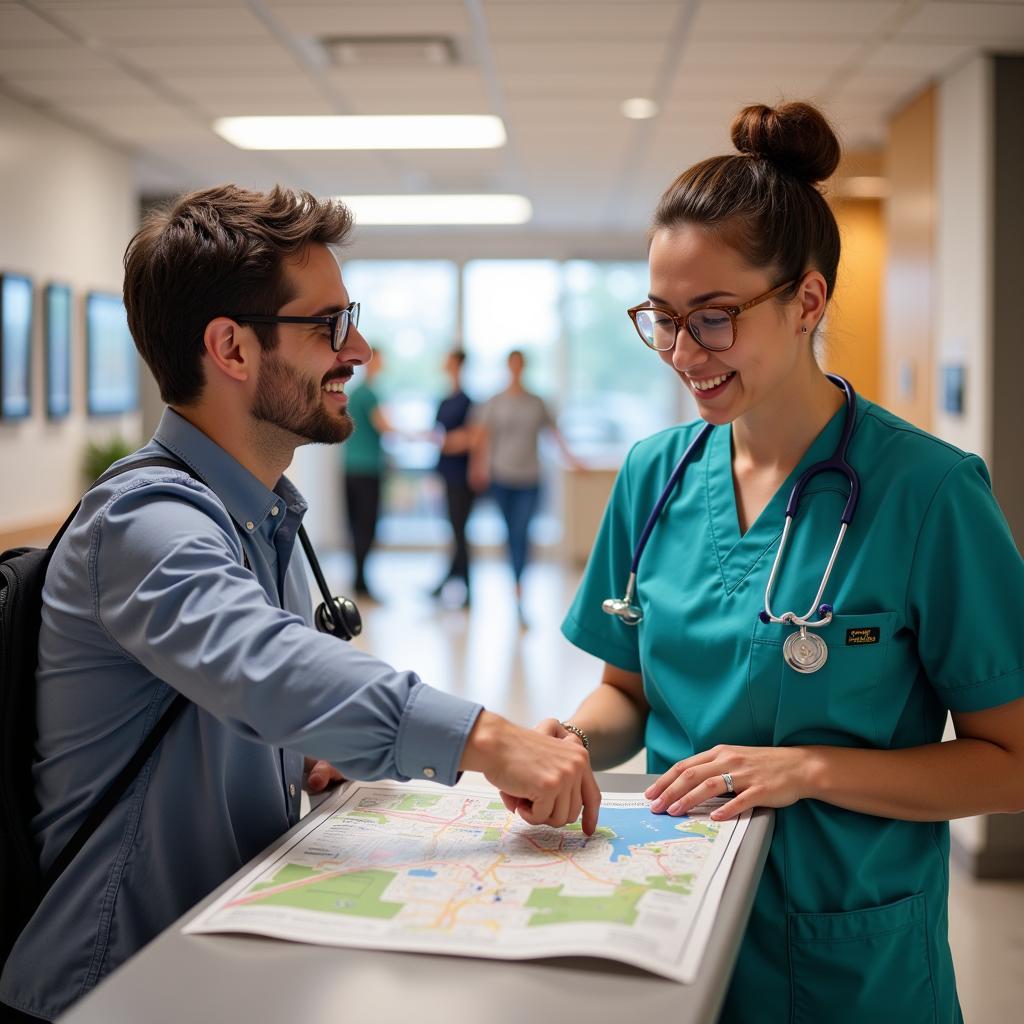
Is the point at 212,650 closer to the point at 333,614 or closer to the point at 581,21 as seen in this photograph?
the point at 333,614

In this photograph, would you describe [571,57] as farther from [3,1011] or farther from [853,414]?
[3,1011]

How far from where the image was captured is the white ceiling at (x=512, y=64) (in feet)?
12.2

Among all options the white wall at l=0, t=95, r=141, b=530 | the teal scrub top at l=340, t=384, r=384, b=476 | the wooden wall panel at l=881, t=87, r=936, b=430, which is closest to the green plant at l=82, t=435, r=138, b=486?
the white wall at l=0, t=95, r=141, b=530

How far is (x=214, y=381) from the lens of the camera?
1.35 metres

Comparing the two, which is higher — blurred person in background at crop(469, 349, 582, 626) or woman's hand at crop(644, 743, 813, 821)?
blurred person in background at crop(469, 349, 582, 626)

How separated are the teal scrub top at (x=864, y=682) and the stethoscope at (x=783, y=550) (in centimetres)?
2

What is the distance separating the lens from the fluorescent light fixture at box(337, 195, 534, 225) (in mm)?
7906

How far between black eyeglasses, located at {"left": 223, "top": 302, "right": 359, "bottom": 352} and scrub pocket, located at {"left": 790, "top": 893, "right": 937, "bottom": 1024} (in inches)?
34.5

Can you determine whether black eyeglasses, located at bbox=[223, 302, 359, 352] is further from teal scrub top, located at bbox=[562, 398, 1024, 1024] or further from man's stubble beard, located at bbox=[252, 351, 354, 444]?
teal scrub top, located at bbox=[562, 398, 1024, 1024]

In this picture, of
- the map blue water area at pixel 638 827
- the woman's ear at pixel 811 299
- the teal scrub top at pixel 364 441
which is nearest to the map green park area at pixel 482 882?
the map blue water area at pixel 638 827

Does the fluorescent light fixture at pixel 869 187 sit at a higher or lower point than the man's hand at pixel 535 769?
higher

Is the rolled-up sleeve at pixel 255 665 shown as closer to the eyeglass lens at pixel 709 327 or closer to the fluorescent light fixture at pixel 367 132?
the eyeglass lens at pixel 709 327

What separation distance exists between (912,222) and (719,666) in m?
3.75

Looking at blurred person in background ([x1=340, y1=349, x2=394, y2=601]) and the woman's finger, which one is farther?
blurred person in background ([x1=340, y1=349, x2=394, y2=601])
